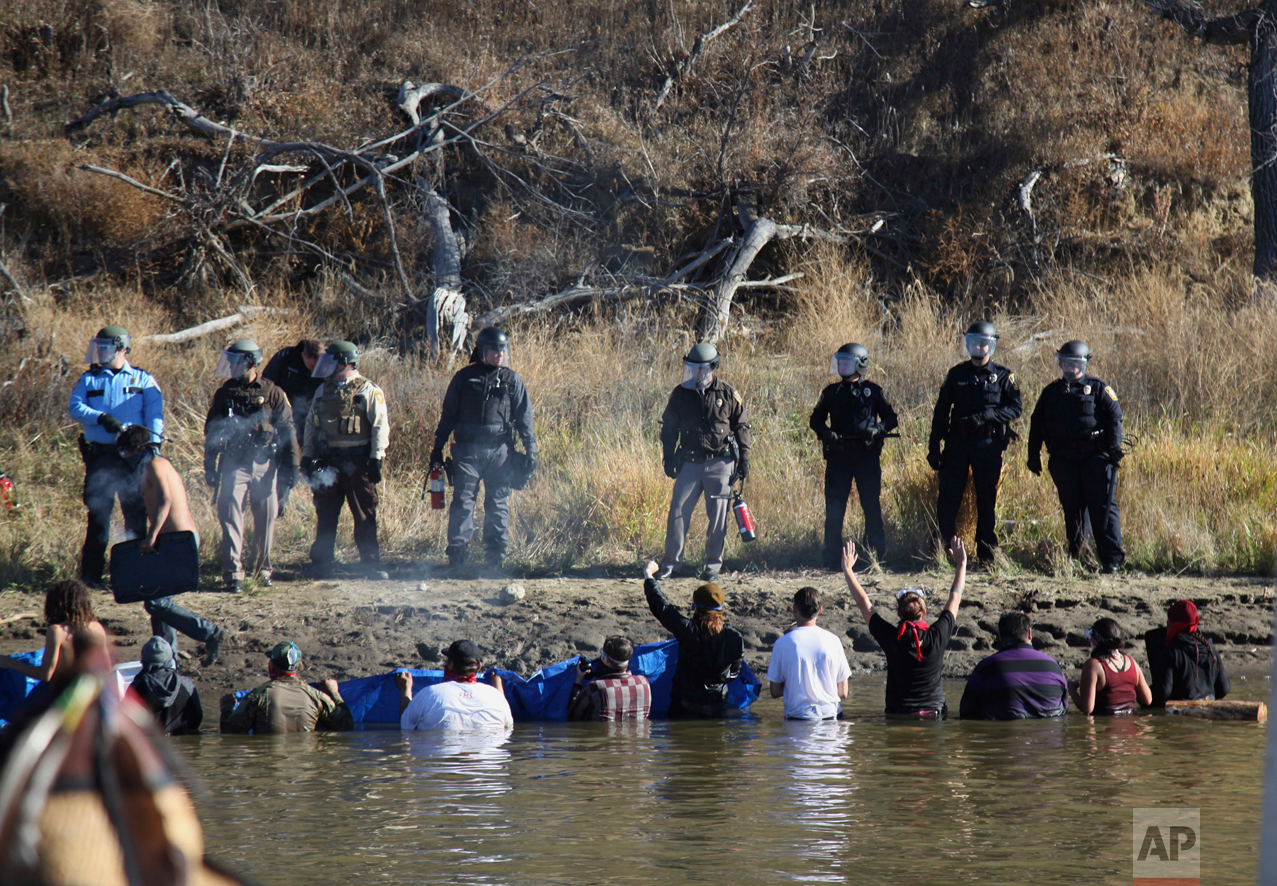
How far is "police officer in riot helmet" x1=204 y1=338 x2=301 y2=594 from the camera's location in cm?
978

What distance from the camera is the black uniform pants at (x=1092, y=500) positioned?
10.6 meters

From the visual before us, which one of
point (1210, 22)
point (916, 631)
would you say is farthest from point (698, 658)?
point (1210, 22)

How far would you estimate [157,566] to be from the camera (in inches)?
327

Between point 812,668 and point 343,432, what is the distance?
4568mm

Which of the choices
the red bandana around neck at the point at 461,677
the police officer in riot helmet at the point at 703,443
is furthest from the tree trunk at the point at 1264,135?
the red bandana around neck at the point at 461,677

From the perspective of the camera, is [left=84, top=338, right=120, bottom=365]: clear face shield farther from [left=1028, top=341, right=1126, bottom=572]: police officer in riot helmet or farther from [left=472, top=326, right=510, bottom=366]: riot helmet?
[left=1028, top=341, right=1126, bottom=572]: police officer in riot helmet

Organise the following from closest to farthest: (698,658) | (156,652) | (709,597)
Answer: (156,652) < (709,597) < (698,658)

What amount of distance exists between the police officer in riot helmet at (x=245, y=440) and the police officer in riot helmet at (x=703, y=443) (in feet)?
10.7

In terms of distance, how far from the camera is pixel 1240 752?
7.23 m

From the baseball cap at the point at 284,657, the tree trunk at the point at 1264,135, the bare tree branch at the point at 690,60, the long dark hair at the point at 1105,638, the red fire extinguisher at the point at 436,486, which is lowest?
the baseball cap at the point at 284,657

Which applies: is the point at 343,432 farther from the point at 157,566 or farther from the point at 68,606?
the point at 68,606

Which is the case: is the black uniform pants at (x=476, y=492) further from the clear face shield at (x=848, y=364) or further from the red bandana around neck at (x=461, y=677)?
the clear face shield at (x=848, y=364)

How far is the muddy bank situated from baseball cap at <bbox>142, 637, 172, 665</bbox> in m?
1.68

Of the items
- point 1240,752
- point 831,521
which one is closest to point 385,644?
point 831,521
